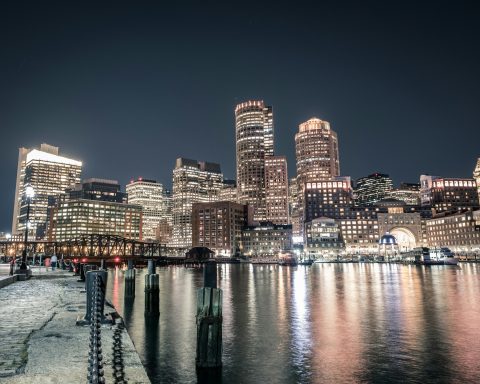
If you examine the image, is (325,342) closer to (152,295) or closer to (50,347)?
(50,347)

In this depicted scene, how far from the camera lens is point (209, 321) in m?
19.8

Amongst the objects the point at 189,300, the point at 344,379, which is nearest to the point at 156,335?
the point at 344,379

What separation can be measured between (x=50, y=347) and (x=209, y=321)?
7.58 metres

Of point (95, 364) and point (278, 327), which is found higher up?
point (95, 364)

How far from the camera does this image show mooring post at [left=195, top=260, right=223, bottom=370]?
65.2 feet

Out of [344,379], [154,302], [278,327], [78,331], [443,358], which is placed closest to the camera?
[78,331]

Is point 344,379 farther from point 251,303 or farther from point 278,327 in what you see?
point 251,303

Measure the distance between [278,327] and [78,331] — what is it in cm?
1955

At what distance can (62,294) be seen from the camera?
103 feet

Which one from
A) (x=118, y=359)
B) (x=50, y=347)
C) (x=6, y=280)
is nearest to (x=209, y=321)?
(x=118, y=359)

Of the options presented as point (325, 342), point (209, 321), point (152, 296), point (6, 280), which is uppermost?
point (6, 280)

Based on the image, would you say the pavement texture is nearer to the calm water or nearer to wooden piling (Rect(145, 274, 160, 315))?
the calm water

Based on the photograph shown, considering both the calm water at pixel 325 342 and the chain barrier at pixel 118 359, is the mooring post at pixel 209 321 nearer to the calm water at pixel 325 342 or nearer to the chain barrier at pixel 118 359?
the calm water at pixel 325 342

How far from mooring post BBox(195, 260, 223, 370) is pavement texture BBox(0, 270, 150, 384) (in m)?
3.74
